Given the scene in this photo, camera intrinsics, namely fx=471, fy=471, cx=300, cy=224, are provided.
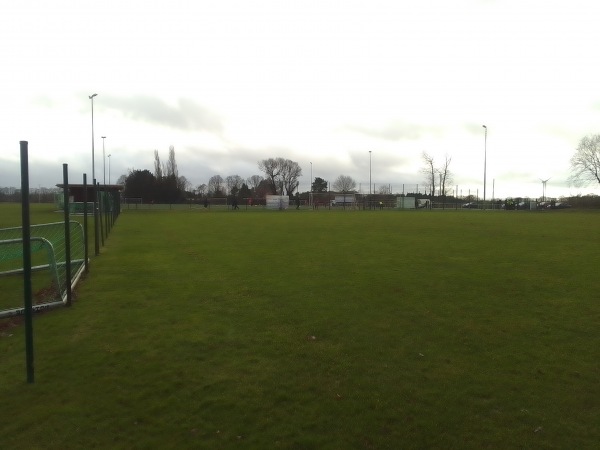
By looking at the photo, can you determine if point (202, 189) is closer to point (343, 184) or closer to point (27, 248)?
point (343, 184)

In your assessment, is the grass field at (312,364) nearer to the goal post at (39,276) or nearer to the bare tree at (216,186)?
the goal post at (39,276)

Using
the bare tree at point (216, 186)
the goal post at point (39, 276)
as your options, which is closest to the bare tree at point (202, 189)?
the bare tree at point (216, 186)

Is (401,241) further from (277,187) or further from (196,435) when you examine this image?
(277,187)

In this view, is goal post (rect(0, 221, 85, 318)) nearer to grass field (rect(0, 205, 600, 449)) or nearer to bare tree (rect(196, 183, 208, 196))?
grass field (rect(0, 205, 600, 449))

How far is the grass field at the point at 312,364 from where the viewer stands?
3.46 m

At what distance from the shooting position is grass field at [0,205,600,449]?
346 cm

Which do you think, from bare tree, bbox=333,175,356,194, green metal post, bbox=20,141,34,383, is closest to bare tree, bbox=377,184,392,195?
bare tree, bbox=333,175,356,194

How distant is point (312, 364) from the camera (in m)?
4.70

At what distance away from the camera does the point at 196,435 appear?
3.42 metres

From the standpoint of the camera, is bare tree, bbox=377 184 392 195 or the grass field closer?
the grass field

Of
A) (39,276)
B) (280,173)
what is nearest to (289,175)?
(280,173)

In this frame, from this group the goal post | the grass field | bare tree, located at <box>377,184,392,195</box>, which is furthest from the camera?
bare tree, located at <box>377,184,392,195</box>

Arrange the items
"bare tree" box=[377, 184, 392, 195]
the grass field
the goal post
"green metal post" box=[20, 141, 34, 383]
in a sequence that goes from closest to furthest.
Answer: the grass field → "green metal post" box=[20, 141, 34, 383] → the goal post → "bare tree" box=[377, 184, 392, 195]

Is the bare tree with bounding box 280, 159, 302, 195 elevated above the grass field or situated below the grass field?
above
